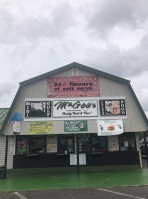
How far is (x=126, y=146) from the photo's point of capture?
1416 cm

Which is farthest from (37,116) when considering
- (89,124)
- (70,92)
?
(89,124)

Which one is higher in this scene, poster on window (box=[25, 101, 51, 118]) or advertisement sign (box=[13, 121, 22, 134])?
poster on window (box=[25, 101, 51, 118])

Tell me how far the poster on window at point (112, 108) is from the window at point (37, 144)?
5.23 m

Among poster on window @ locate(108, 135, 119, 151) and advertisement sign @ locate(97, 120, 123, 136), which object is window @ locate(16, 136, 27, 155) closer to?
advertisement sign @ locate(97, 120, 123, 136)

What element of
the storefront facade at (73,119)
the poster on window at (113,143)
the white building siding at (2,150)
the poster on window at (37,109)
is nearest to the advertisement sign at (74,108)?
the storefront facade at (73,119)

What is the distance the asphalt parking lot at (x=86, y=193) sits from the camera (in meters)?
7.20

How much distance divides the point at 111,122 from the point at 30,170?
7.00 metres

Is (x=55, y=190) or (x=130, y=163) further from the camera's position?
(x=130, y=163)

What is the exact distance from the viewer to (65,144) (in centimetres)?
1402

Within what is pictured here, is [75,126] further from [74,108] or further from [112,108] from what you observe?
[112,108]

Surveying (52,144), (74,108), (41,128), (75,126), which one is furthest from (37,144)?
(74,108)

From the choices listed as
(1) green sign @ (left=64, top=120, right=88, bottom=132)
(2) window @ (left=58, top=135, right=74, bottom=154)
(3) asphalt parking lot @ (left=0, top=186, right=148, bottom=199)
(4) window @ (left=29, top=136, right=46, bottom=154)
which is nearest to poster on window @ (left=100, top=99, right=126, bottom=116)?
(1) green sign @ (left=64, top=120, right=88, bottom=132)

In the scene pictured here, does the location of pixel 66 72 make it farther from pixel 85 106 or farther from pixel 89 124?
pixel 89 124

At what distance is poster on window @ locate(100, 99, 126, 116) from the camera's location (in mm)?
13075
